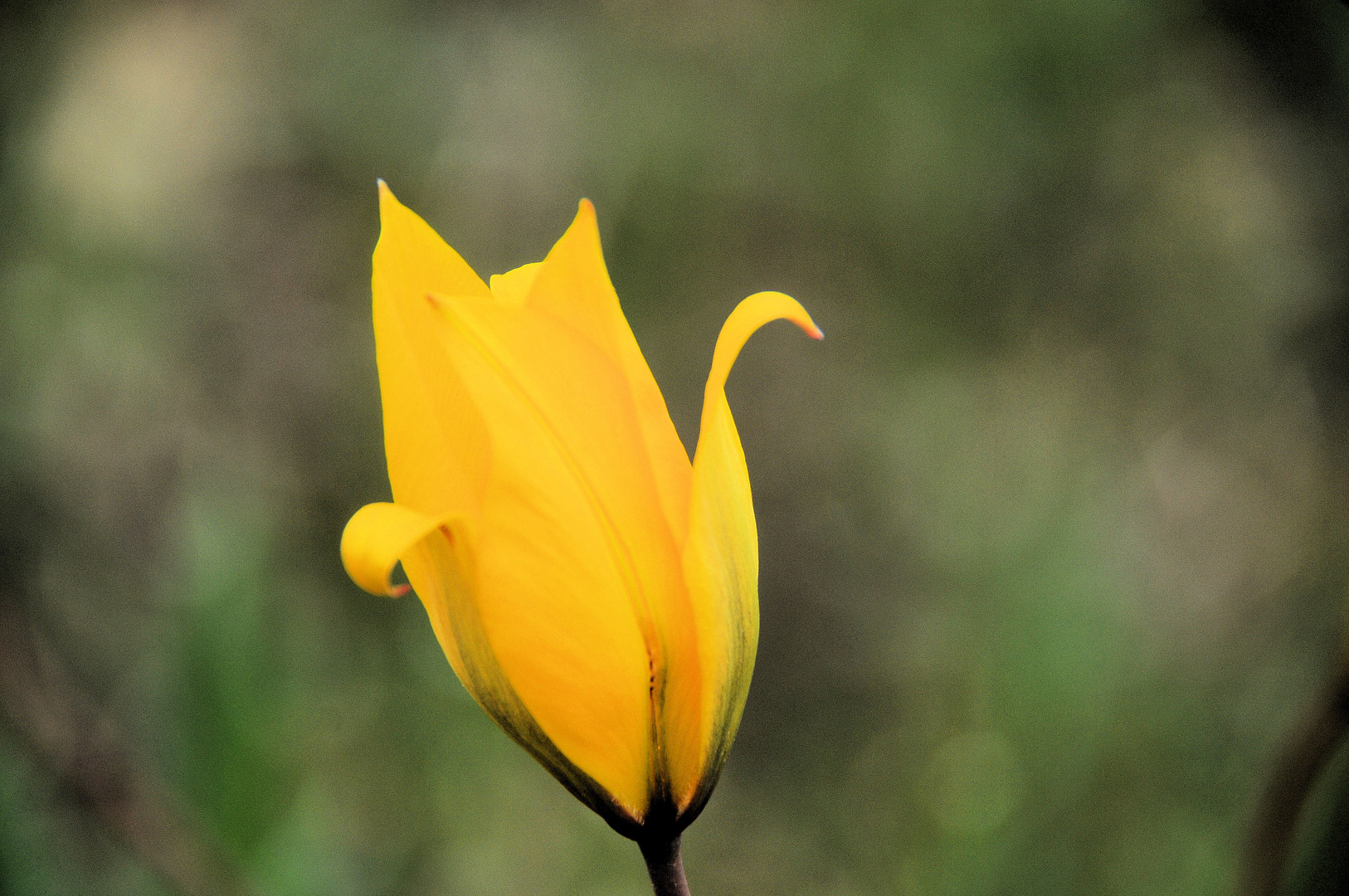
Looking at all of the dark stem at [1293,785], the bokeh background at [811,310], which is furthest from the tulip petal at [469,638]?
the bokeh background at [811,310]

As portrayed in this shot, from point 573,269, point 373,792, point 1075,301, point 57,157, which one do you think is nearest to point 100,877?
point 373,792

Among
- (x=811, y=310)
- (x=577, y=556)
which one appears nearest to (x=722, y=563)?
(x=577, y=556)

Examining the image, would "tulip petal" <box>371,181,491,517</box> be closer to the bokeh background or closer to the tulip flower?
the tulip flower

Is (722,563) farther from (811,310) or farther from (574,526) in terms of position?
(811,310)

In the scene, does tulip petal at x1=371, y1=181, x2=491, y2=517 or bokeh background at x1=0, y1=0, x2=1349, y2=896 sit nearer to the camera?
tulip petal at x1=371, y1=181, x2=491, y2=517

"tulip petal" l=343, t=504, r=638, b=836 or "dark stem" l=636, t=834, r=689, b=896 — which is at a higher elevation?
"tulip petal" l=343, t=504, r=638, b=836

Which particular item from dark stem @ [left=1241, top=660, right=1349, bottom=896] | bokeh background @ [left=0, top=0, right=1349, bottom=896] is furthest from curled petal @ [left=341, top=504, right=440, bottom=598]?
bokeh background @ [left=0, top=0, right=1349, bottom=896]

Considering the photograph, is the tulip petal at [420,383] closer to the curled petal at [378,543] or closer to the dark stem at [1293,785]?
the curled petal at [378,543]
